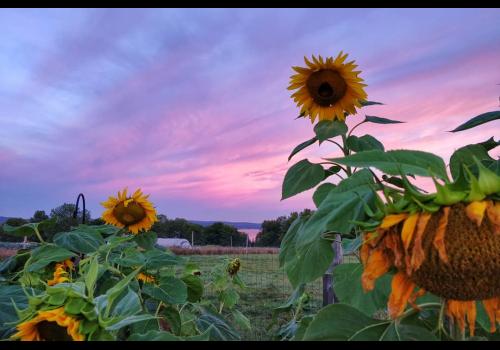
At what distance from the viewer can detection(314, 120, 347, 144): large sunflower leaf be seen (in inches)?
63.4

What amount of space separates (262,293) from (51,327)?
7.96 m

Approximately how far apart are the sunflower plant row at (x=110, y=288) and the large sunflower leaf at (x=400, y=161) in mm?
287

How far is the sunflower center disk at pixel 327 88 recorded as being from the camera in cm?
192

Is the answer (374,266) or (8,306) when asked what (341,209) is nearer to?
(374,266)

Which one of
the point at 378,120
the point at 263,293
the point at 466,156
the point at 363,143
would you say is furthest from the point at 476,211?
the point at 263,293

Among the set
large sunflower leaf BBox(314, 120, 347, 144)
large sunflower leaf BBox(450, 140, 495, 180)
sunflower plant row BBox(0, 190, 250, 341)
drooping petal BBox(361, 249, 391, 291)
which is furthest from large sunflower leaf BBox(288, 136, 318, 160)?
drooping petal BBox(361, 249, 391, 291)

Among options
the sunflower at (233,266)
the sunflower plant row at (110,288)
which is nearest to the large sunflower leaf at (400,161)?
the sunflower plant row at (110,288)

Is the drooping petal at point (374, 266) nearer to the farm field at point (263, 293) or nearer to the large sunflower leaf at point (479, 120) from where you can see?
the large sunflower leaf at point (479, 120)

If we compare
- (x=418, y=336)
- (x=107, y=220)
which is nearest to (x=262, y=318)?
(x=107, y=220)

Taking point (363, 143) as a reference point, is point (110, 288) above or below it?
below

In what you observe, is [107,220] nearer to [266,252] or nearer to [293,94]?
[293,94]

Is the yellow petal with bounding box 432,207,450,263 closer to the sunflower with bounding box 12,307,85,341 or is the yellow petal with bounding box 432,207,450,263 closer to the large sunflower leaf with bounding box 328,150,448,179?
the large sunflower leaf with bounding box 328,150,448,179

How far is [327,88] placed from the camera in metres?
1.95
